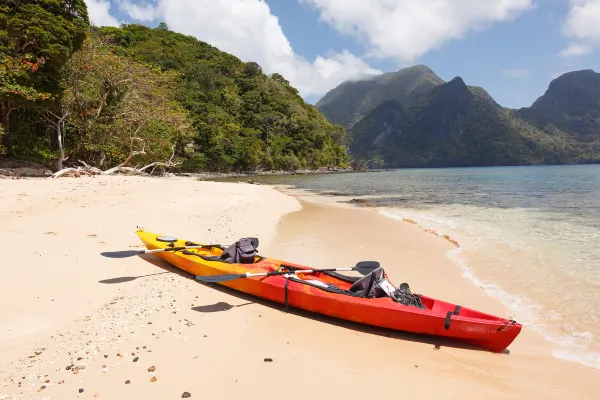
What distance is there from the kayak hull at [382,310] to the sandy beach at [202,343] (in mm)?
181

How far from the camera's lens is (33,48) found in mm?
17297

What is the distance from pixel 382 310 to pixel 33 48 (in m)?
21.6

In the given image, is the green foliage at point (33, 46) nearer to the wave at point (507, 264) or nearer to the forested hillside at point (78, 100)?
the forested hillside at point (78, 100)

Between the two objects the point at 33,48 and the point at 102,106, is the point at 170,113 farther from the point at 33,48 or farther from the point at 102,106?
the point at 33,48

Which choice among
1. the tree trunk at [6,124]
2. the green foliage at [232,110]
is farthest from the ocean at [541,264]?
the green foliage at [232,110]

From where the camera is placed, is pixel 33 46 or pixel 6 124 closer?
pixel 33 46

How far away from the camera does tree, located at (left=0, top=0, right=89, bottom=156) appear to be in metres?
15.8

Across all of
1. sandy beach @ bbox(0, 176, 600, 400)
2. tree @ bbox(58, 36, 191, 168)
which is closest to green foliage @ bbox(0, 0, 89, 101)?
tree @ bbox(58, 36, 191, 168)

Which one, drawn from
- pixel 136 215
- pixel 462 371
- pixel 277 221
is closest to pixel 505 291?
pixel 462 371

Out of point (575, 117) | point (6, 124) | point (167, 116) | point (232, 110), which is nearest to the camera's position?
point (6, 124)

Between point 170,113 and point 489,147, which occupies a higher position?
point 489,147

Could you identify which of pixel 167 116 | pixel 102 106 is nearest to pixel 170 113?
pixel 167 116

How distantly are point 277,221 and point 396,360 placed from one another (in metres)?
9.20

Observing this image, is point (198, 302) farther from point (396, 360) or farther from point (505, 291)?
point (505, 291)
